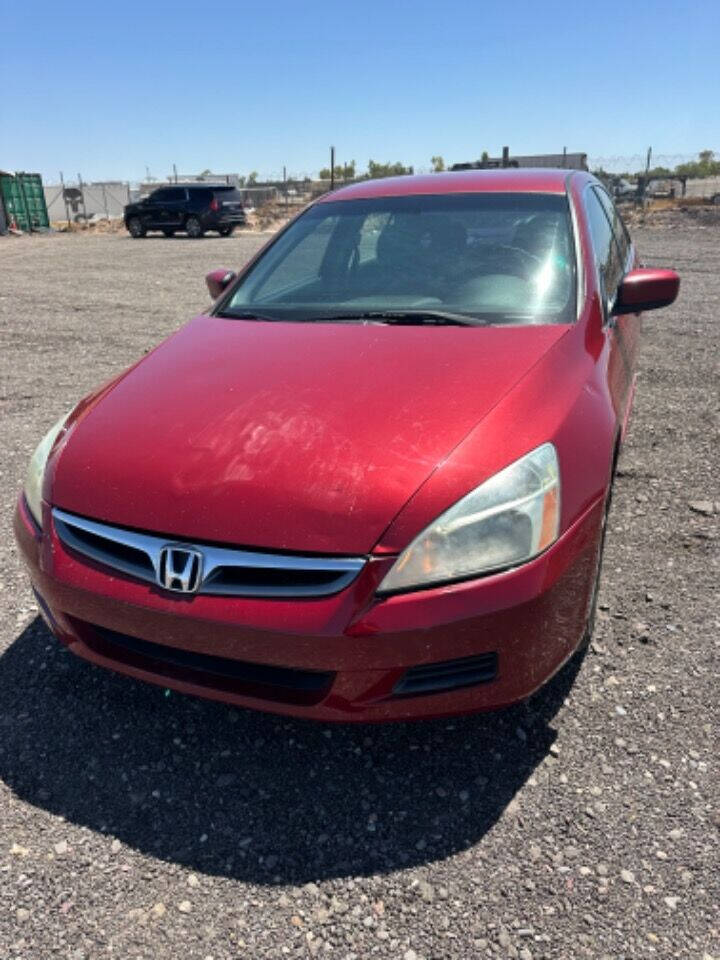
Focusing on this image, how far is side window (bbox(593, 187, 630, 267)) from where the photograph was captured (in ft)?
13.6

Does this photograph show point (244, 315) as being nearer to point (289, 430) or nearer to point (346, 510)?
point (289, 430)

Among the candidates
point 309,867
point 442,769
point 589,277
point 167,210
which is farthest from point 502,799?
point 167,210

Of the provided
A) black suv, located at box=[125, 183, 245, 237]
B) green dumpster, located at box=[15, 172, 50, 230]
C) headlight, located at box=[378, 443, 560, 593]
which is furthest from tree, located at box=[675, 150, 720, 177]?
headlight, located at box=[378, 443, 560, 593]

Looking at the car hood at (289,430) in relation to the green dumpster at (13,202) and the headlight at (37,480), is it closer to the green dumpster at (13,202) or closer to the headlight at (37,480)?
the headlight at (37,480)

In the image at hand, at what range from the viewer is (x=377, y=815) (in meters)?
1.99

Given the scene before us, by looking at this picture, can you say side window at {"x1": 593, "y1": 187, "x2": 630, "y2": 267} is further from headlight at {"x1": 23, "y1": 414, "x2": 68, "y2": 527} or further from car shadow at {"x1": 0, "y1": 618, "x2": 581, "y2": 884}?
headlight at {"x1": 23, "y1": 414, "x2": 68, "y2": 527}

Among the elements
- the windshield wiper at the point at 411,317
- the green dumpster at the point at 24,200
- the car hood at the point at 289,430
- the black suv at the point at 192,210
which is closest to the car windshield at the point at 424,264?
the windshield wiper at the point at 411,317

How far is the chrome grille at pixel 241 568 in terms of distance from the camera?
1.79 m

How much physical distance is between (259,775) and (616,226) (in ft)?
12.3

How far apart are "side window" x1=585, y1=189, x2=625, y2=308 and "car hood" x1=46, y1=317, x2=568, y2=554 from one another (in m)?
0.72

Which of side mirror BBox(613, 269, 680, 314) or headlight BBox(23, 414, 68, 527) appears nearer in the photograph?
headlight BBox(23, 414, 68, 527)

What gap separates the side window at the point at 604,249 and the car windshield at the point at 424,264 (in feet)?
0.69

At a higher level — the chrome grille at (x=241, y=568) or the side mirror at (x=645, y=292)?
the side mirror at (x=645, y=292)

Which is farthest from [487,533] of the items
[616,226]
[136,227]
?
[136,227]
